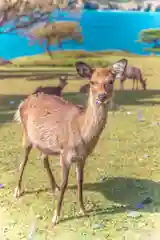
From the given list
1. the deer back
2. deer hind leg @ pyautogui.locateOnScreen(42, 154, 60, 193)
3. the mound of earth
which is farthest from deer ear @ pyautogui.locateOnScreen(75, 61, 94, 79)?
the mound of earth

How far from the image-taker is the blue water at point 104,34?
79.3 inches

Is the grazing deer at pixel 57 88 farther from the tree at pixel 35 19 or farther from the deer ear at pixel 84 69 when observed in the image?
the deer ear at pixel 84 69

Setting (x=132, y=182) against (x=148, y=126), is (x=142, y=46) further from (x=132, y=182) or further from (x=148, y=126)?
(x=132, y=182)

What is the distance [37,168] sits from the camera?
1759 mm

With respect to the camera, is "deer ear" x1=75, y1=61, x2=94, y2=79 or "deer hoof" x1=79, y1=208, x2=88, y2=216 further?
"deer hoof" x1=79, y1=208, x2=88, y2=216

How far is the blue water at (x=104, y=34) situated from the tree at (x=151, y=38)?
2cm

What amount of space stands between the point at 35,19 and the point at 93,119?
803mm

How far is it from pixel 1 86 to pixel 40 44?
27cm

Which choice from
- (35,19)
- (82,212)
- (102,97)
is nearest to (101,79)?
(102,97)

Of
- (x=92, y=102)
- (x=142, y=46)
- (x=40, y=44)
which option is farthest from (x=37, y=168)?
(x=142, y=46)

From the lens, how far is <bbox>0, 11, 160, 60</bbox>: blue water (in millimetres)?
2014

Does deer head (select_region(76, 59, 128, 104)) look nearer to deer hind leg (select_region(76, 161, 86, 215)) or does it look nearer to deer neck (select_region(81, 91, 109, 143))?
deer neck (select_region(81, 91, 109, 143))

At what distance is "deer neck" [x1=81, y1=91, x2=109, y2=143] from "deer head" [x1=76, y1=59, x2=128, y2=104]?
0.9 inches

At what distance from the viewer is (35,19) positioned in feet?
6.57
